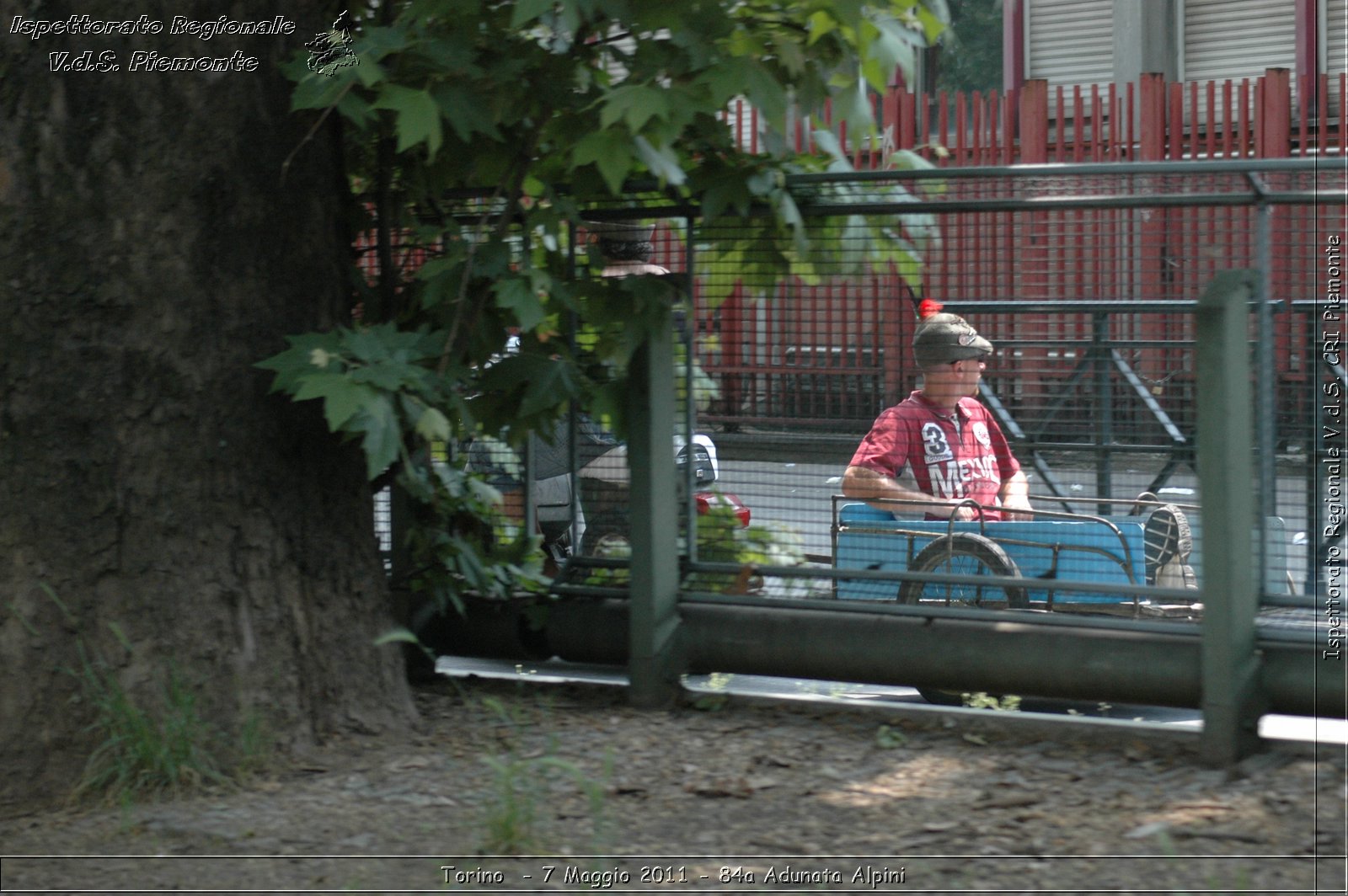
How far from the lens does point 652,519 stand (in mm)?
5461

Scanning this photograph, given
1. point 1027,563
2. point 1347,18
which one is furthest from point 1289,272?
point 1347,18

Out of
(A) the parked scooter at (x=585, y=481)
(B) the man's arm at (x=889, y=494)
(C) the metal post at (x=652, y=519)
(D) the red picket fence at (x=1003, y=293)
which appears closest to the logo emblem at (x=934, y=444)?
(B) the man's arm at (x=889, y=494)

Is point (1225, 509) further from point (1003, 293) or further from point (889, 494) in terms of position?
point (889, 494)

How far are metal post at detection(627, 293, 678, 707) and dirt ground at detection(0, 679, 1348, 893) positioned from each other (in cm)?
24

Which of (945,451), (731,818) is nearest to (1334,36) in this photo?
(945,451)

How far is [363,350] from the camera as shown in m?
4.61

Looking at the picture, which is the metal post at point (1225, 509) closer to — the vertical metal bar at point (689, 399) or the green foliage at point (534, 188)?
the green foliage at point (534, 188)

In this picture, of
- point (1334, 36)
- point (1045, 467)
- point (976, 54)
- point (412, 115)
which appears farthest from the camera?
point (976, 54)

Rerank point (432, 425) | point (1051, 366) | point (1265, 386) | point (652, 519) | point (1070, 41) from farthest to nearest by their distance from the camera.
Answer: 1. point (1070, 41)
2. point (1051, 366)
3. point (652, 519)
4. point (1265, 386)
5. point (432, 425)

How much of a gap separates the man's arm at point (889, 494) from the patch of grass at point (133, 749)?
2.50m

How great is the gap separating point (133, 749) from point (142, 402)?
3.47 ft

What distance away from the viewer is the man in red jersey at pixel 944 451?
559cm

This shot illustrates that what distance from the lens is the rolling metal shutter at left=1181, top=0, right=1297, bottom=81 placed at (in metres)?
21.9

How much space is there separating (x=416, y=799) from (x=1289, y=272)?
3.19 m
